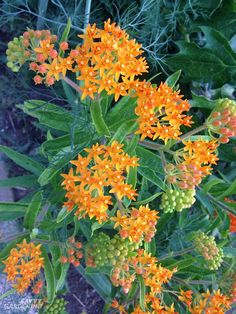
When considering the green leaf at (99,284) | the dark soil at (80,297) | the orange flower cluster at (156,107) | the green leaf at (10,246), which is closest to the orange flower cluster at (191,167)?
the orange flower cluster at (156,107)

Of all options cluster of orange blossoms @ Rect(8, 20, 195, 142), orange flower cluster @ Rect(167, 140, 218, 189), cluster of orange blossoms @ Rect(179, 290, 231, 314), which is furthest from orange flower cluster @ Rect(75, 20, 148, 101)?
cluster of orange blossoms @ Rect(179, 290, 231, 314)

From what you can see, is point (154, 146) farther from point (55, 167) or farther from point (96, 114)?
point (55, 167)

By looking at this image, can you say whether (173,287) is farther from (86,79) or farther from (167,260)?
(86,79)

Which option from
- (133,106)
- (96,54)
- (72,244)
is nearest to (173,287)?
(72,244)

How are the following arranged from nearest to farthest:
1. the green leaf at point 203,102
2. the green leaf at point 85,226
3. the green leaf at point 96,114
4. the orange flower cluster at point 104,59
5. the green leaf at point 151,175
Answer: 1. the orange flower cluster at point 104,59
2. the green leaf at point 96,114
3. the green leaf at point 151,175
4. the green leaf at point 85,226
5. the green leaf at point 203,102

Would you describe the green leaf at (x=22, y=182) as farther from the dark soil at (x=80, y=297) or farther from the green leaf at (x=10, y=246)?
the dark soil at (x=80, y=297)

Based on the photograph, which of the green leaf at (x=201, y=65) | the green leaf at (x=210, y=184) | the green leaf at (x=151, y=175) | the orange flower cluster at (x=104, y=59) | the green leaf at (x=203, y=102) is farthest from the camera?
the green leaf at (x=201, y=65)

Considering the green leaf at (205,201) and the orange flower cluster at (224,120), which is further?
the green leaf at (205,201)
